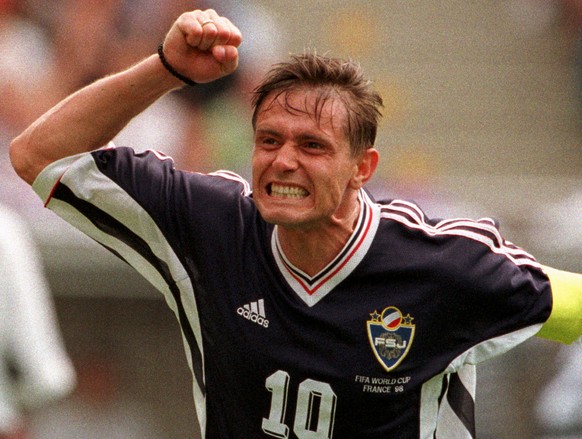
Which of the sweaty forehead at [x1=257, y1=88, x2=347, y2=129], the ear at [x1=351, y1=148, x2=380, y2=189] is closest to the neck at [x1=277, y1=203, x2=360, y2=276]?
the ear at [x1=351, y1=148, x2=380, y2=189]

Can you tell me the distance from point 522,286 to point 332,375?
0.66 metres

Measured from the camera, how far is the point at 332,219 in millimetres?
3994

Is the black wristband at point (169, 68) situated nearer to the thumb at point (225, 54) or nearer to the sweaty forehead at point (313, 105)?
the thumb at point (225, 54)

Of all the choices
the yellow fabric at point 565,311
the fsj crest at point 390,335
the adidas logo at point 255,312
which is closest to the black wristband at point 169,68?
the adidas logo at point 255,312

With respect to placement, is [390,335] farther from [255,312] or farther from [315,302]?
[255,312]

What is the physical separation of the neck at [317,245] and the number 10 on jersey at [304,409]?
1.24ft

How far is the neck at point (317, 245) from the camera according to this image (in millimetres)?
4008

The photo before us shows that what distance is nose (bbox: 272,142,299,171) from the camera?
12.2 ft

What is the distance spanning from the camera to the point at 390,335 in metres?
3.90

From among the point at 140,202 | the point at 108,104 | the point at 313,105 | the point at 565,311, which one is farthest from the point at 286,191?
the point at 565,311

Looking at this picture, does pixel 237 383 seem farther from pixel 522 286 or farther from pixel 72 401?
pixel 72 401

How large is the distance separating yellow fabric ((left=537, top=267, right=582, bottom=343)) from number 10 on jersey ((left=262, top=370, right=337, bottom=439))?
0.74 m

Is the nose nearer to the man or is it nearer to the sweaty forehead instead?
the man

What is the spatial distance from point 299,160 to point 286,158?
0.05 metres
